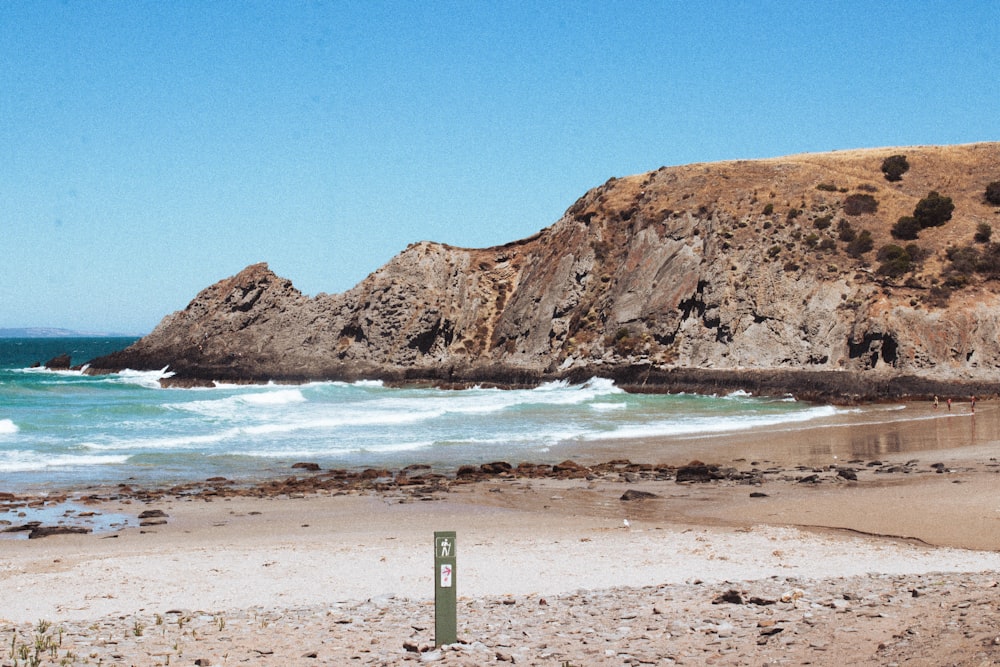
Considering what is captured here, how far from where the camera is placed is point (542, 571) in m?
11.3

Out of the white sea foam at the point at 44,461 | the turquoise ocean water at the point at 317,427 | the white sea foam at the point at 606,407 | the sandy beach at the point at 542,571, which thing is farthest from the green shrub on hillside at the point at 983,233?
the white sea foam at the point at 44,461

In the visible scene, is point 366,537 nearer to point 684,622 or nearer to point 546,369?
point 684,622

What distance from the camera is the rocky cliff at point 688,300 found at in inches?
1902

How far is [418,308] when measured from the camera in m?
68.2

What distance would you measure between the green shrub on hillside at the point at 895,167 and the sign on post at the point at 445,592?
62.7 meters

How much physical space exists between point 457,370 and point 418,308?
654 cm

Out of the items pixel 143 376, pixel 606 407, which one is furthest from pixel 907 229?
pixel 143 376

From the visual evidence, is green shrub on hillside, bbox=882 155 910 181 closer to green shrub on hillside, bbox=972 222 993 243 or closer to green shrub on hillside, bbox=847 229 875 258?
green shrub on hillside, bbox=847 229 875 258

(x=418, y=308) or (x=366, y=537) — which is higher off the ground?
(x=418, y=308)

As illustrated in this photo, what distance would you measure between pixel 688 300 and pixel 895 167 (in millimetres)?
19351

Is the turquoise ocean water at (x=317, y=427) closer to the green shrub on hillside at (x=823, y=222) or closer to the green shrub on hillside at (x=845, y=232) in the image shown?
the green shrub on hillside at (x=845, y=232)

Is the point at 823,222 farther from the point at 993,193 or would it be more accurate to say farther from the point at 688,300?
the point at 993,193

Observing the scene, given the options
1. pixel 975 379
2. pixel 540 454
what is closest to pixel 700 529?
pixel 540 454

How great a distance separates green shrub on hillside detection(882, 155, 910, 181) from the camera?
209 ft
